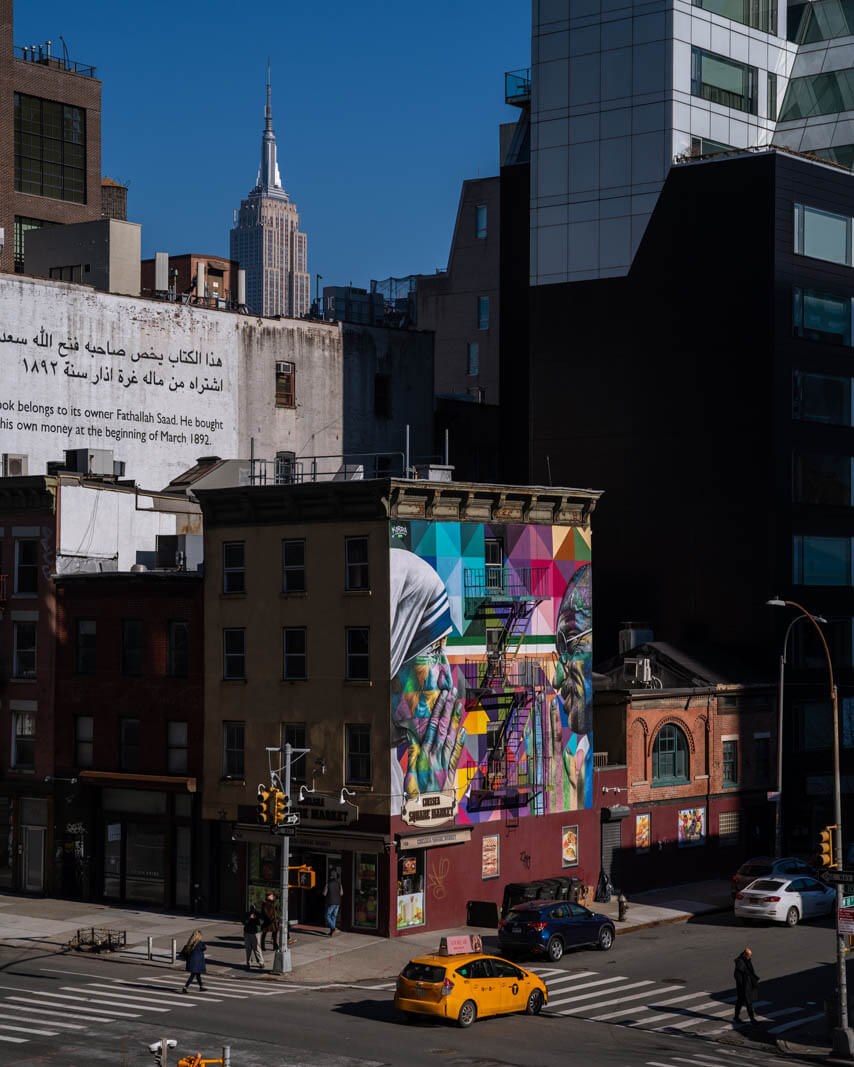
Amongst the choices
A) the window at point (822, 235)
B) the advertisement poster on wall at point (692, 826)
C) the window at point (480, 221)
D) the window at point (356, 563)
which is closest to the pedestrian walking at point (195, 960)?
the window at point (356, 563)

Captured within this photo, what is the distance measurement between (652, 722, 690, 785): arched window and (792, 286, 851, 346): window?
20.8m

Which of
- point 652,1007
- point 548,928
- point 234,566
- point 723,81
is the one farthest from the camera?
point 723,81

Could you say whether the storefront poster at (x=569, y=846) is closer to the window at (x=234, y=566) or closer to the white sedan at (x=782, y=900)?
the white sedan at (x=782, y=900)

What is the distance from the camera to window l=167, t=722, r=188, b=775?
54.7 metres

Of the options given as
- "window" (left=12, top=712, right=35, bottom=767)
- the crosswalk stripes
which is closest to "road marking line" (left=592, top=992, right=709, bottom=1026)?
the crosswalk stripes

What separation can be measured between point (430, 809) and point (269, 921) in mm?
6715

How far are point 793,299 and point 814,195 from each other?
201 inches

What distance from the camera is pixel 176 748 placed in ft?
180

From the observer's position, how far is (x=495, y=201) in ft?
339

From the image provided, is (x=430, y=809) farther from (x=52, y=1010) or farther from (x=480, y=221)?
(x=480, y=221)

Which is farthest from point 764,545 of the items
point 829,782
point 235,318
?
point 235,318

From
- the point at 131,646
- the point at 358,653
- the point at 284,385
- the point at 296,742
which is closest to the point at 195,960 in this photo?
the point at 296,742

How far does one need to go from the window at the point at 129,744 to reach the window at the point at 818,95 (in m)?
48.1

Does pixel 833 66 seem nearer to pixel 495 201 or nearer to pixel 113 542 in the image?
pixel 495 201
